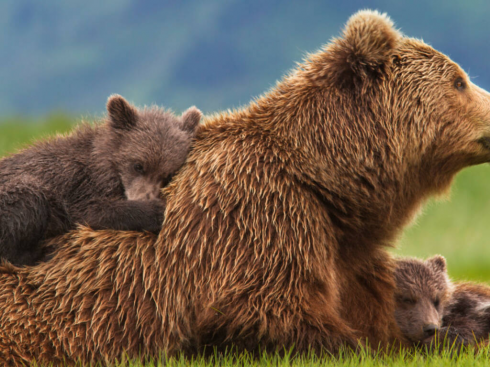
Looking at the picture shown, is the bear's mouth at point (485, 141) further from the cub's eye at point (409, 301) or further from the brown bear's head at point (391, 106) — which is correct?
the cub's eye at point (409, 301)

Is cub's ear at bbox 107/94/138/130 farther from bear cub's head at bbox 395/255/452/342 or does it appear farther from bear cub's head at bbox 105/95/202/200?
bear cub's head at bbox 395/255/452/342

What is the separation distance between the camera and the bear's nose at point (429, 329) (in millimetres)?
5539

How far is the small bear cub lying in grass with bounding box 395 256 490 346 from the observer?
18.5 feet

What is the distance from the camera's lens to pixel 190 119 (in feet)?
17.2

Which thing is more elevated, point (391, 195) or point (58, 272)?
point (391, 195)

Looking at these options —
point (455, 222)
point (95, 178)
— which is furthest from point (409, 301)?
point (455, 222)

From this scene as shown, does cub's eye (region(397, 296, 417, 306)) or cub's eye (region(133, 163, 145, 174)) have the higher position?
cub's eye (region(133, 163, 145, 174))

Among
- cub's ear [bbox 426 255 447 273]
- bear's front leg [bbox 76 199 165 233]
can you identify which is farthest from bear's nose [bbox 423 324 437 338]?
bear's front leg [bbox 76 199 165 233]

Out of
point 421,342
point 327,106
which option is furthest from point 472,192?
point 327,106

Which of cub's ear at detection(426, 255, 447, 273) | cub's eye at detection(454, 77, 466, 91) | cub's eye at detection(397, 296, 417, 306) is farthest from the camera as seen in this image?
cub's ear at detection(426, 255, 447, 273)

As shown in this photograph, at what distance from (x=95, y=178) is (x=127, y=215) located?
1.53ft

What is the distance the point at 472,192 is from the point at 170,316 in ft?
51.5

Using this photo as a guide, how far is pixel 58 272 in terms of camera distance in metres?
4.59

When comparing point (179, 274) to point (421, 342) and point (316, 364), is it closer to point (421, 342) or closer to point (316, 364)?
point (316, 364)
